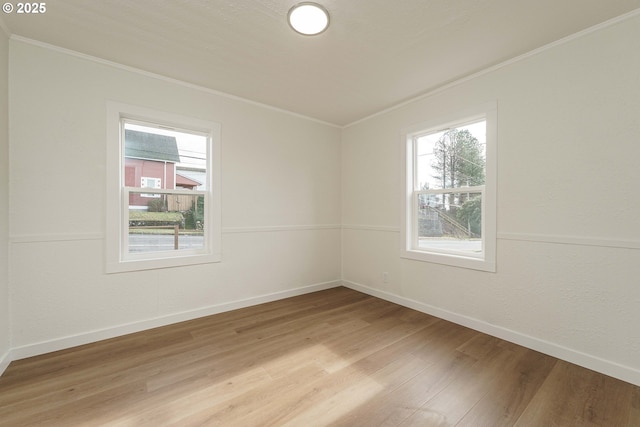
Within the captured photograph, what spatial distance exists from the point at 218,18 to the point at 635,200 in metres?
3.19

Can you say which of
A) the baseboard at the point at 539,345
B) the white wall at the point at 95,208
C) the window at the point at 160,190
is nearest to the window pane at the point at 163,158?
the window at the point at 160,190

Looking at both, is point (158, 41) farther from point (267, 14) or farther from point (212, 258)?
point (212, 258)

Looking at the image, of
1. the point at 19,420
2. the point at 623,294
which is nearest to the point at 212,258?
the point at 19,420

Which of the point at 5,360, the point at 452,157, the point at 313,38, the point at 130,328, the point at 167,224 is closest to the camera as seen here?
the point at 5,360

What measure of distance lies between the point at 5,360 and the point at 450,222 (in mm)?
4074

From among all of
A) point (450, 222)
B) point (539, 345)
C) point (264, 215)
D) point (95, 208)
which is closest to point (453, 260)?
point (450, 222)

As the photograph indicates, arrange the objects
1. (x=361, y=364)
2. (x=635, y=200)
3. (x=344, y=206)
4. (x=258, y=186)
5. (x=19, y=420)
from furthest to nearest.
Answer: (x=344, y=206) < (x=258, y=186) < (x=361, y=364) < (x=635, y=200) < (x=19, y=420)

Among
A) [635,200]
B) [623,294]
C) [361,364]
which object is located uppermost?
[635,200]

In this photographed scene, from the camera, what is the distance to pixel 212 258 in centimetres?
303

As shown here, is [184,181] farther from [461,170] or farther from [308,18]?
[461,170]

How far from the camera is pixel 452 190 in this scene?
294 cm

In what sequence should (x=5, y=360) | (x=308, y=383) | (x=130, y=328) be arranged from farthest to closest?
(x=130, y=328), (x=5, y=360), (x=308, y=383)

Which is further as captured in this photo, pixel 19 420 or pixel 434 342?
pixel 434 342

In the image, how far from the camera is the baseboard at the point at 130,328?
215cm
